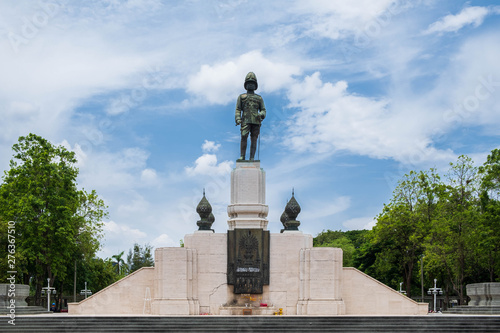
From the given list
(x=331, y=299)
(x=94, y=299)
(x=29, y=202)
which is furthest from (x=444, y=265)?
(x=29, y=202)

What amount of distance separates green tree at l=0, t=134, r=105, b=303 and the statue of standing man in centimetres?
1362

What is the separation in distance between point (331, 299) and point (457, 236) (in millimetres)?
14572

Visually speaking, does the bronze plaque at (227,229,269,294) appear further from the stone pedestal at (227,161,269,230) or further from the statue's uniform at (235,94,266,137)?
the statue's uniform at (235,94,266,137)

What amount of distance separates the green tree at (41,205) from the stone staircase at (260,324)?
561 inches

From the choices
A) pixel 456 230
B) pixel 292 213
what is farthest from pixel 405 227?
pixel 292 213

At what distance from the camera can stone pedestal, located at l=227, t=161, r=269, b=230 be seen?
22922 mm

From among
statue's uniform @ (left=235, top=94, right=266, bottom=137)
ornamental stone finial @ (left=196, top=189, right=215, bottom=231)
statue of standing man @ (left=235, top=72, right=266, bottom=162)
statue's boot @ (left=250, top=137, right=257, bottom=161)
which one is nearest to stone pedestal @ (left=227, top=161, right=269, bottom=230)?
statue's boot @ (left=250, top=137, right=257, bottom=161)

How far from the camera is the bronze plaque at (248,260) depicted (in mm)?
22078

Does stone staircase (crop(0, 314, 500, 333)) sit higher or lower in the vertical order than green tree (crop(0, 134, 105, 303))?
lower

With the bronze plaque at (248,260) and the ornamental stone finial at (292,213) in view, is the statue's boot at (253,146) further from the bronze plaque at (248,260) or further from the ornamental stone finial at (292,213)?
the bronze plaque at (248,260)

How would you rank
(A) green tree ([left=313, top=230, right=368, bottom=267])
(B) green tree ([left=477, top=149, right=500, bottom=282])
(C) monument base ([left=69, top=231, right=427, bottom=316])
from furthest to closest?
(A) green tree ([left=313, top=230, right=368, bottom=267])
(B) green tree ([left=477, top=149, right=500, bottom=282])
(C) monument base ([left=69, top=231, right=427, bottom=316])

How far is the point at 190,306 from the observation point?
2183 centimetres

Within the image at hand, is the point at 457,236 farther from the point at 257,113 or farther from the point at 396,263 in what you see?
the point at 257,113

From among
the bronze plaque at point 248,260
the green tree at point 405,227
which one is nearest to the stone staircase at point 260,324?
the bronze plaque at point 248,260
